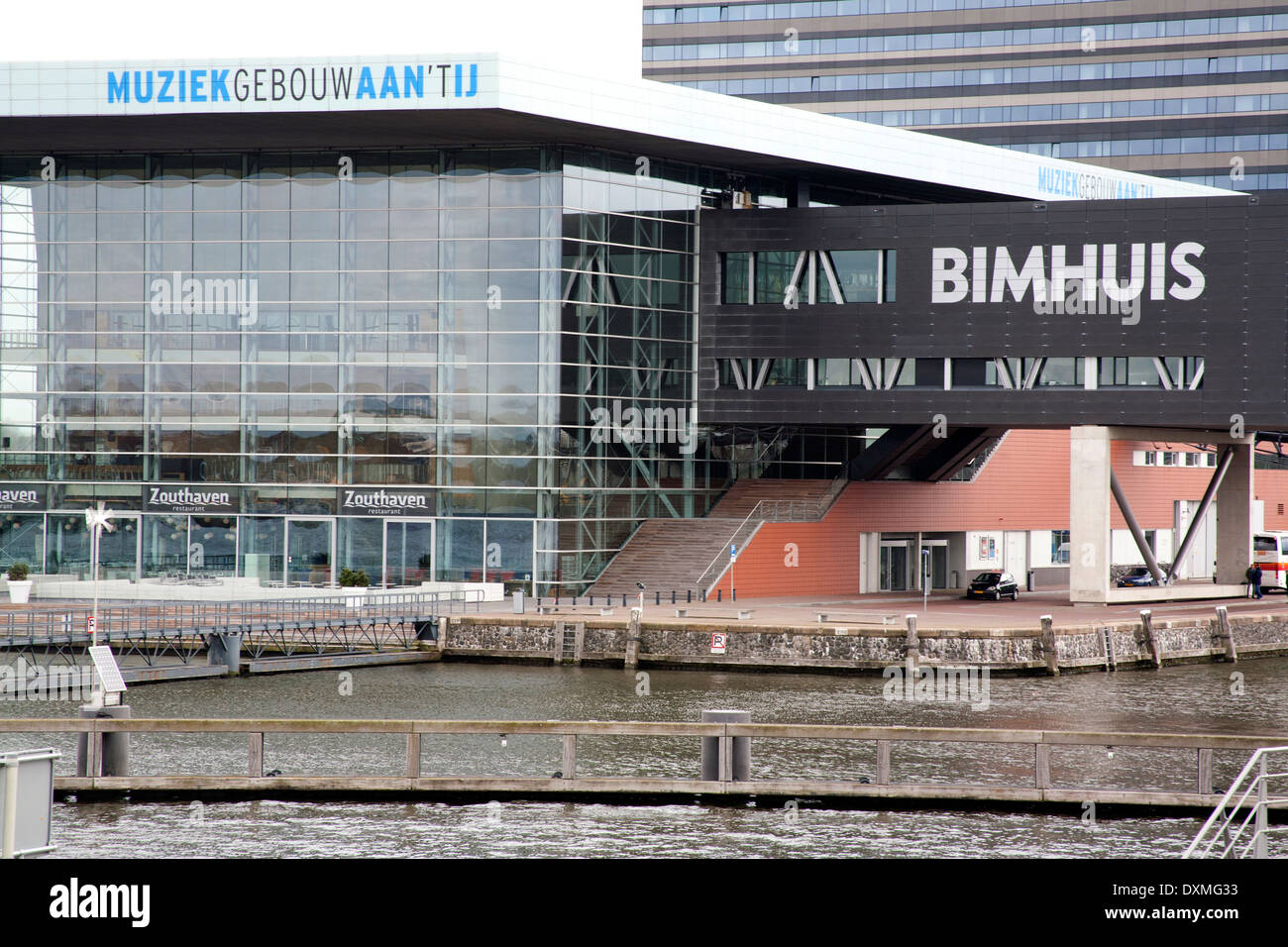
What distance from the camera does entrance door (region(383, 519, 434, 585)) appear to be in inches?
2400

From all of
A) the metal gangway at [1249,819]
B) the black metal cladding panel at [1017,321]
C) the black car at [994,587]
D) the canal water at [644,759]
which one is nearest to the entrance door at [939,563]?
the black car at [994,587]

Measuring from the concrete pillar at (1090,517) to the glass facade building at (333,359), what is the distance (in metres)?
15.8

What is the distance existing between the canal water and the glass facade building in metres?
14.4

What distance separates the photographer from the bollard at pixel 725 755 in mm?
22031

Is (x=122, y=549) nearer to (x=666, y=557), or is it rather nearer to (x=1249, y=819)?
(x=666, y=557)

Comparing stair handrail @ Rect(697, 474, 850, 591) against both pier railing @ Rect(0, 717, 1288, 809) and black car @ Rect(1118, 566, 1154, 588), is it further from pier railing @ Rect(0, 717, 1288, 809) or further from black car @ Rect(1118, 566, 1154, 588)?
pier railing @ Rect(0, 717, 1288, 809)

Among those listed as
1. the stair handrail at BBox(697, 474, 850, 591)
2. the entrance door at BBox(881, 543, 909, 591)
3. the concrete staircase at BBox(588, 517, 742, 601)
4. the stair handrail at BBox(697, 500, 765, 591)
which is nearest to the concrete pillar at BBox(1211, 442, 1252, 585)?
the entrance door at BBox(881, 543, 909, 591)

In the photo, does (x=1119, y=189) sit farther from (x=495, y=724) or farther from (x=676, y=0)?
(x=495, y=724)

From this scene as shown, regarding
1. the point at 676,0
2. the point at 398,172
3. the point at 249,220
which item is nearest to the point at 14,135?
the point at 249,220

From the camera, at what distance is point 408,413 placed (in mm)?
60781

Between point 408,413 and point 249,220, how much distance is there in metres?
9.14

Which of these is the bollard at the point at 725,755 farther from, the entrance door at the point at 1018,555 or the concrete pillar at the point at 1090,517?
the entrance door at the point at 1018,555
